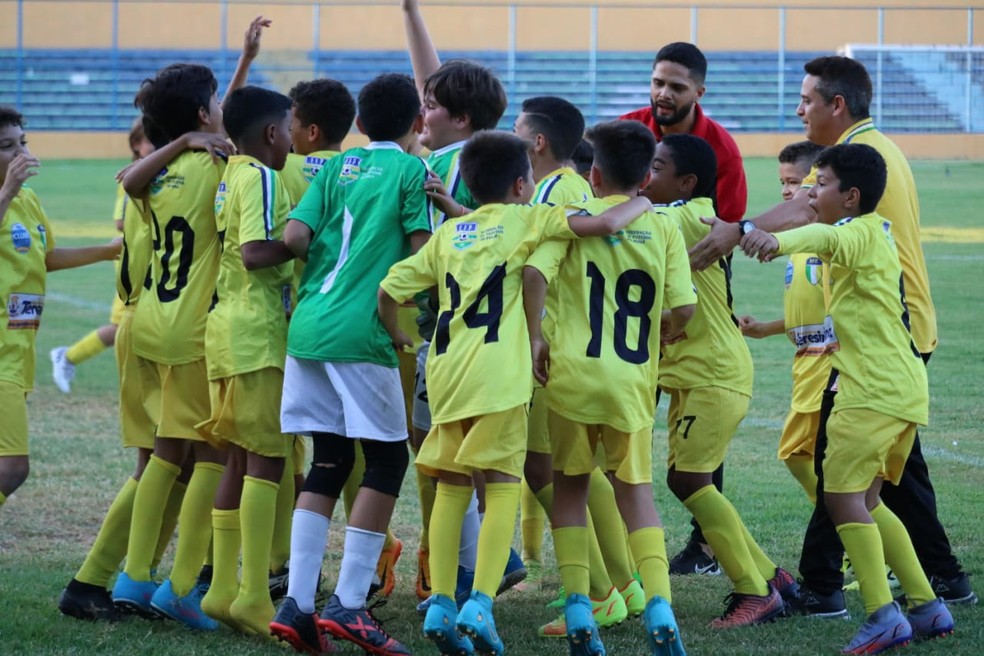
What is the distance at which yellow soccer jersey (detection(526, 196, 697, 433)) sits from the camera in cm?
412

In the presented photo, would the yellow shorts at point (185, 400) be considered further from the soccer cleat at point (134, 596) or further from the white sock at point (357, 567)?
the white sock at point (357, 567)

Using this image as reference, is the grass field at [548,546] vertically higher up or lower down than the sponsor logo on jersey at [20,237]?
lower down

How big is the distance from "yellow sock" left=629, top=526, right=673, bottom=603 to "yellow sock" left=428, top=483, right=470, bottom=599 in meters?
0.46

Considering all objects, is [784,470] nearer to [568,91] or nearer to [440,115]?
[440,115]

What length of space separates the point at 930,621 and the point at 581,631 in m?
1.26

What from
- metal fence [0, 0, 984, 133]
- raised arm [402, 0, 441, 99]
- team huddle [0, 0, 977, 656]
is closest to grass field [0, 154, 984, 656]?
team huddle [0, 0, 977, 656]

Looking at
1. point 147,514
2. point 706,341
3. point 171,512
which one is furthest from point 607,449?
point 171,512

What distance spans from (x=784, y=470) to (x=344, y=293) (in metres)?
4.07

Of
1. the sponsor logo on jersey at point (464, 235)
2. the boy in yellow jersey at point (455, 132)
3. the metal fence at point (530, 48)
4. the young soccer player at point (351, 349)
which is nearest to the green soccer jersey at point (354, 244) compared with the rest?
the young soccer player at point (351, 349)

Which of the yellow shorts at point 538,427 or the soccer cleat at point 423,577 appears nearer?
the yellow shorts at point 538,427

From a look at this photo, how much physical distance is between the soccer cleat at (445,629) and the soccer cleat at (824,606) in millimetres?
1437

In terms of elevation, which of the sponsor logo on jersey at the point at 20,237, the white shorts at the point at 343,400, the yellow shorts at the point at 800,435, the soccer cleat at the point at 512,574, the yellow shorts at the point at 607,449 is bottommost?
the soccer cleat at the point at 512,574

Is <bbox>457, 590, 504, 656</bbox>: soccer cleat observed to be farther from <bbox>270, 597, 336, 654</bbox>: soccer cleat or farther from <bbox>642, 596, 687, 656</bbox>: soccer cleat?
<bbox>270, 597, 336, 654</bbox>: soccer cleat

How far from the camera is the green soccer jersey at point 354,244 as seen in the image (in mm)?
4270
